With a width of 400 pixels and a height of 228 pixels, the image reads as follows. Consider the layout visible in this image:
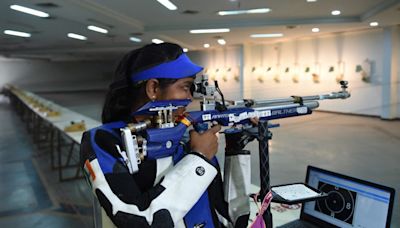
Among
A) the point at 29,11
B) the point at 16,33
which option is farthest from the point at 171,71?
the point at 16,33

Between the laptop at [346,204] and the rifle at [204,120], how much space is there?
262 millimetres

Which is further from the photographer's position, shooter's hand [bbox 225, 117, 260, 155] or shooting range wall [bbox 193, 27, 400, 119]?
shooting range wall [bbox 193, 27, 400, 119]

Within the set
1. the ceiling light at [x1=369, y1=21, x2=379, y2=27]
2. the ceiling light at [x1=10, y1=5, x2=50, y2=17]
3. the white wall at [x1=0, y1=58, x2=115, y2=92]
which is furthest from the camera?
the white wall at [x1=0, y1=58, x2=115, y2=92]

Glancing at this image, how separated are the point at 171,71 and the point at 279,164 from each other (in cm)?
365

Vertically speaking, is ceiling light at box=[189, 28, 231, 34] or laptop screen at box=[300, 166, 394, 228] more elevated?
ceiling light at box=[189, 28, 231, 34]

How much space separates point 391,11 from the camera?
17.9ft

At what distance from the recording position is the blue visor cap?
815 millimetres

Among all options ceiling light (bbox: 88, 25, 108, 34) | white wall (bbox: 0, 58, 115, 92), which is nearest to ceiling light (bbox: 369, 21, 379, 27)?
ceiling light (bbox: 88, 25, 108, 34)

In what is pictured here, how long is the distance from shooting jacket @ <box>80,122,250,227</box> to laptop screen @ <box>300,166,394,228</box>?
45cm

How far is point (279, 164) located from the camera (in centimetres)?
422

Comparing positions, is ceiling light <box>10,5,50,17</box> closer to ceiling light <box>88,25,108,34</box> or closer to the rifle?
ceiling light <box>88,25,108,34</box>

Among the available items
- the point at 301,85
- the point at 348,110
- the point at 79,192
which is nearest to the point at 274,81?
the point at 301,85

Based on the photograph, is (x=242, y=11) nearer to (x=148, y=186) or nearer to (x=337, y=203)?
(x=337, y=203)

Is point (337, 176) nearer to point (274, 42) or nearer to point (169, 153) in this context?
point (169, 153)
